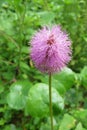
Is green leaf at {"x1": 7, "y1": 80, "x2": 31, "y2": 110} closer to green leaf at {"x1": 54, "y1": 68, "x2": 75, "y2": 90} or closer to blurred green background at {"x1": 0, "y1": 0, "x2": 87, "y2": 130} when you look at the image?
blurred green background at {"x1": 0, "y1": 0, "x2": 87, "y2": 130}

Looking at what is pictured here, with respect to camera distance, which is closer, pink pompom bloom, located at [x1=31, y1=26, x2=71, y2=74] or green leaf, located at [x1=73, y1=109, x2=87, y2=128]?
pink pompom bloom, located at [x1=31, y1=26, x2=71, y2=74]

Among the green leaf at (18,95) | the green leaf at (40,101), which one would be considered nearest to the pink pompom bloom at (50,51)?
the green leaf at (40,101)

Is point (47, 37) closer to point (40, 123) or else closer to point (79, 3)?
point (40, 123)

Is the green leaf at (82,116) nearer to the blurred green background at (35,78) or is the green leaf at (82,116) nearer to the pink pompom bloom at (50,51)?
the blurred green background at (35,78)

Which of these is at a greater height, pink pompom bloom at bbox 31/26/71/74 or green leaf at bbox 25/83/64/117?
pink pompom bloom at bbox 31/26/71/74

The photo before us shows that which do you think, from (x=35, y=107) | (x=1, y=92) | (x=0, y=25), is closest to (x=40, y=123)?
(x=1, y=92)

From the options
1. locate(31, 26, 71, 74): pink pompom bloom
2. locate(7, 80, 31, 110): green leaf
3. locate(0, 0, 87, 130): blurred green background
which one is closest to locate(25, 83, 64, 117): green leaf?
locate(0, 0, 87, 130): blurred green background

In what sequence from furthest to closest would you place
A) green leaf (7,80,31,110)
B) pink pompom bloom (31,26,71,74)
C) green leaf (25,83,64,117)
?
green leaf (7,80,31,110), green leaf (25,83,64,117), pink pompom bloom (31,26,71,74)
